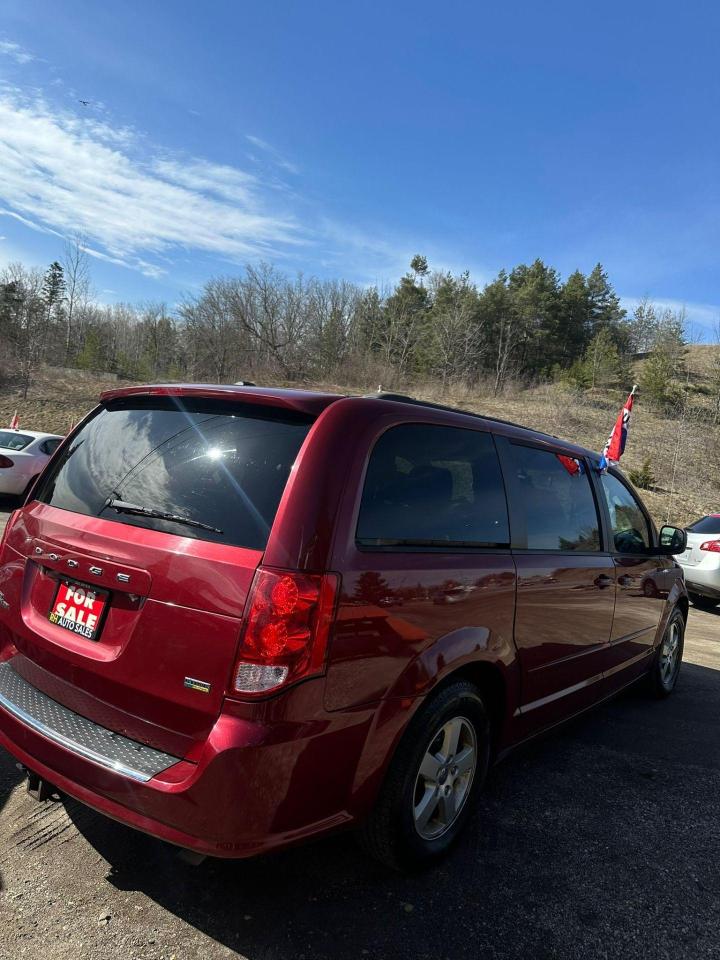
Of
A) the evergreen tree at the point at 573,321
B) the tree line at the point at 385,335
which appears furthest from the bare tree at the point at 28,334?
the evergreen tree at the point at 573,321

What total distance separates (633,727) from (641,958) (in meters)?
2.47

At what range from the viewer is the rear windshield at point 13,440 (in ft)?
39.8

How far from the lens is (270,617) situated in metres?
1.92

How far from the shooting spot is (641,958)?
2221 millimetres

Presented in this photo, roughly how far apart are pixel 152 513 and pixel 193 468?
0.71 ft

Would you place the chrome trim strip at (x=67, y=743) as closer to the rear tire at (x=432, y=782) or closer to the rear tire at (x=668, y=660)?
the rear tire at (x=432, y=782)

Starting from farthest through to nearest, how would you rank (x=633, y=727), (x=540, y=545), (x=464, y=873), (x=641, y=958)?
(x=633, y=727), (x=540, y=545), (x=464, y=873), (x=641, y=958)

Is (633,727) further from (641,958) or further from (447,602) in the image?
(447,602)

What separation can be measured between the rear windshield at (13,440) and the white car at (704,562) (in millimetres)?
11934

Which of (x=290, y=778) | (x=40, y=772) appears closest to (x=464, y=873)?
(x=290, y=778)

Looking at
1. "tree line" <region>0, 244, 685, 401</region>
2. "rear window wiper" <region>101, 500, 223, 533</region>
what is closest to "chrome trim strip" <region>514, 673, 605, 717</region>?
"rear window wiper" <region>101, 500, 223, 533</region>

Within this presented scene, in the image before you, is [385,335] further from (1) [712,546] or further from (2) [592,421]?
(1) [712,546]

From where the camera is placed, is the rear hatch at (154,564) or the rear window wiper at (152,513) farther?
the rear window wiper at (152,513)

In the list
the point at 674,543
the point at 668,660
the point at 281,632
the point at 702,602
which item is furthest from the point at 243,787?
the point at 702,602
